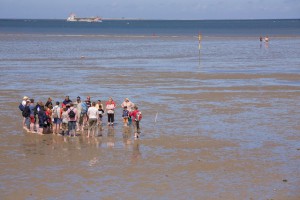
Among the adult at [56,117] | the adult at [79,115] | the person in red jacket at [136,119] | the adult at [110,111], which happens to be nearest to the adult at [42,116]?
the adult at [56,117]

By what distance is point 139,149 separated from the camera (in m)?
21.5

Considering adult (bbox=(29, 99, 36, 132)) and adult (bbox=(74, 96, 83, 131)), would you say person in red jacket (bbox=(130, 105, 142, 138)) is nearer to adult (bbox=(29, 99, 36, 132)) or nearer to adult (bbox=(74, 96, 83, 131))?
adult (bbox=(74, 96, 83, 131))

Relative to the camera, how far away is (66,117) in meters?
23.2

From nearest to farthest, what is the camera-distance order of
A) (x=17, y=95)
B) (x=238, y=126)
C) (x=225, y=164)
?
(x=225, y=164), (x=238, y=126), (x=17, y=95)

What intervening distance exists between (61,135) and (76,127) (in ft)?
5.05

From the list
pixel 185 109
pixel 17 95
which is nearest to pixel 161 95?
pixel 185 109

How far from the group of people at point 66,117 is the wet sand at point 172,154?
0.51 meters

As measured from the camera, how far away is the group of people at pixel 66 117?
23328 mm

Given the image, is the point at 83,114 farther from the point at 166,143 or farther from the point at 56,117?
the point at 166,143

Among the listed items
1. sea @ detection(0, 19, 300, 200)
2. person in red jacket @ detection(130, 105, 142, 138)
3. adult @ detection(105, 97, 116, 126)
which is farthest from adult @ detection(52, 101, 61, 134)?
person in red jacket @ detection(130, 105, 142, 138)

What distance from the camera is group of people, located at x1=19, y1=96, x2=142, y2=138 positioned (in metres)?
23.3

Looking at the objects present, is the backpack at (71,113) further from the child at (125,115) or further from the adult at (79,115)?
the child at (125,115)

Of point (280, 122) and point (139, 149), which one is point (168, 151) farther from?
point (280, 122)

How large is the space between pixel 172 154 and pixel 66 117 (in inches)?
183
